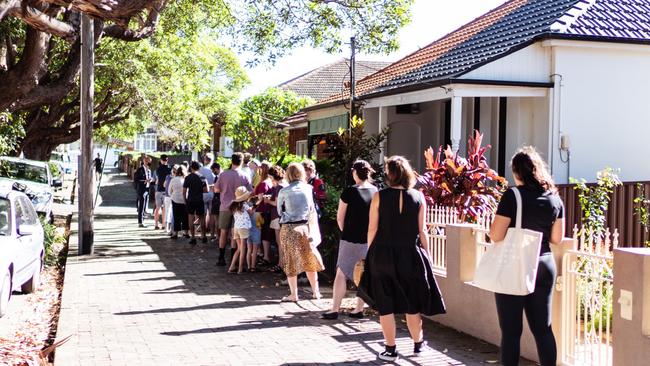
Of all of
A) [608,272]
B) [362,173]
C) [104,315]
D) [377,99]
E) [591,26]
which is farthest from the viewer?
[377,99]

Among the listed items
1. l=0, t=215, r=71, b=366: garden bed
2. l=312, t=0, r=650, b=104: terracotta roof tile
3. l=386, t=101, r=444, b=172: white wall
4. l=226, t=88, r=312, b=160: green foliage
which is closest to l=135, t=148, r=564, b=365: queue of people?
l=0, t=215, r=71, b=366: garden bed

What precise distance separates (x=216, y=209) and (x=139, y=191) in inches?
201

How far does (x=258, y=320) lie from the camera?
948cm

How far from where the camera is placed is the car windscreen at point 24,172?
842 inches

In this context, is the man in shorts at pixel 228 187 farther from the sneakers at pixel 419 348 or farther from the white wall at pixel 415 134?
the sneakers at pixel 419 348

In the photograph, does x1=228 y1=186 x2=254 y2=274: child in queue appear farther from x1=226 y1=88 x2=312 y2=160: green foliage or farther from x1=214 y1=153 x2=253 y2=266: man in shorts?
x1=226 y1=88 x2=312 y2=160: green foliage

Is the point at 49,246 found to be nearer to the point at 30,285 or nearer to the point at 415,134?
the point at 30,285

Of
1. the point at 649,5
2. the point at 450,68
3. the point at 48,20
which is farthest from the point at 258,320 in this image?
the point at 649,5

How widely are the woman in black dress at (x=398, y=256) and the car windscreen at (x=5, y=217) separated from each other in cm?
540

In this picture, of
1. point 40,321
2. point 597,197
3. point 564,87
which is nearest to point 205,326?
point 40,321

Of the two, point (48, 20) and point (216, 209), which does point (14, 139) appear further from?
point (48, 20)

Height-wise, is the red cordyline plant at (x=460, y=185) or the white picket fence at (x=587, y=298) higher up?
the red cordyline plant at (x=460, y=185)

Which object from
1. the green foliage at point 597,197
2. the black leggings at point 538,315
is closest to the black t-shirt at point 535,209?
the black leggings at point 538,315

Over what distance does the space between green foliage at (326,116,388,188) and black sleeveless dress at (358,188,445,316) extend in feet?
23.5
